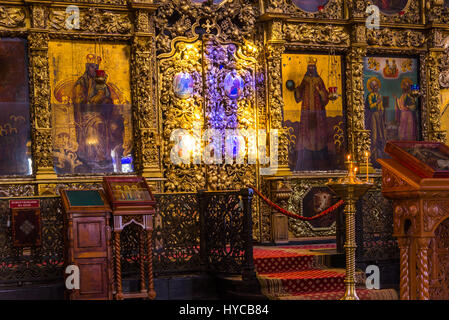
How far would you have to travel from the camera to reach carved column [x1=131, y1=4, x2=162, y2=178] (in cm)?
1023

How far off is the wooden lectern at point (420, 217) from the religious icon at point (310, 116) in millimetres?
5898

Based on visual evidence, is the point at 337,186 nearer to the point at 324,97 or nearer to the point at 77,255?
the point at 77,255

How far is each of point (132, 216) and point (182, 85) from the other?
12.6 ft

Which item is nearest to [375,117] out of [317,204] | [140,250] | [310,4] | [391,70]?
[391,70]

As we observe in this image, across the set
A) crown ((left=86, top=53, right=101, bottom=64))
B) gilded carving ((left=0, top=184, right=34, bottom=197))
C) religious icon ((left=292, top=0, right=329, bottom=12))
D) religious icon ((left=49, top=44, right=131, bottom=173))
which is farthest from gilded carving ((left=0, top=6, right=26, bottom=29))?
religious icon ((left=292, top=0, right=329, bottom=12))

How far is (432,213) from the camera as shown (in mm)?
4977

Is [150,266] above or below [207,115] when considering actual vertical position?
below

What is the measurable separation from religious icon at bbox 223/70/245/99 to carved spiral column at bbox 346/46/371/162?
2168 mm

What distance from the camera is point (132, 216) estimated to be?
7.36m

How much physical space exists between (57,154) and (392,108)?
6292 mm

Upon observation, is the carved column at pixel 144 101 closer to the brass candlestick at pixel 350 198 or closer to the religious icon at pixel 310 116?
Answer: the religious icon at pixel 310 116

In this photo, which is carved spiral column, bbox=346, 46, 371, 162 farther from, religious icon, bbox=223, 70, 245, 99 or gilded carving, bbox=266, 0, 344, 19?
religious icon, bbox=223, 70, 245, 99

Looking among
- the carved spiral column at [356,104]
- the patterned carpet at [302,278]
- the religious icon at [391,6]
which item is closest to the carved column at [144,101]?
the patterned carpet at [302,278]

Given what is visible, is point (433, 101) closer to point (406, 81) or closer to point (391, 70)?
point (406, 81)
